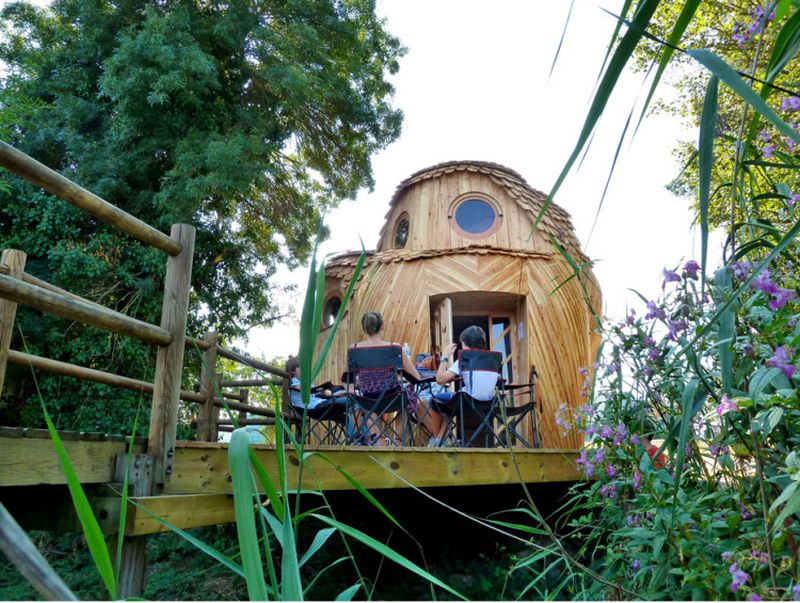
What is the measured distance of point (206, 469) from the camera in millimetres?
3137

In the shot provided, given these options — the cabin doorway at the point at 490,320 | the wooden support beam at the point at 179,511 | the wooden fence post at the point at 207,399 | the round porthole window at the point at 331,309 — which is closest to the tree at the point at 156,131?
the round porthole window at the point at 331,309

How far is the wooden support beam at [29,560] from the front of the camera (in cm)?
26

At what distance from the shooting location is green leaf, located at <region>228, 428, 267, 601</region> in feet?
2.23

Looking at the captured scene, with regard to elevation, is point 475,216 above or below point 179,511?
above

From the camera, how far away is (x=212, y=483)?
3.15 metres

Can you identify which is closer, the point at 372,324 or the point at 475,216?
the point at 372,324

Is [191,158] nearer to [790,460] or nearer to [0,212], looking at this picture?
[0,212]

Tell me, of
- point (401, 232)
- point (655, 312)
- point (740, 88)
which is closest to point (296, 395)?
point (655, 312)

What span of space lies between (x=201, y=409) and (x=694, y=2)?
594 cm

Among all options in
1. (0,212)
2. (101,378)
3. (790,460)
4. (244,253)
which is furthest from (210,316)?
(790,460)

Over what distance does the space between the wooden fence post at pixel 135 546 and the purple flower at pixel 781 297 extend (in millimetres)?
2521

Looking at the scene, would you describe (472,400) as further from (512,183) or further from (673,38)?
(512,183)

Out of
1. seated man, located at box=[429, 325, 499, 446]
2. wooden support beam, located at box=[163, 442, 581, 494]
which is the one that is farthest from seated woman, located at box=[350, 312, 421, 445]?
wooden support beam, located at box=[163, 442, 581, 494]

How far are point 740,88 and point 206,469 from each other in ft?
9.89
